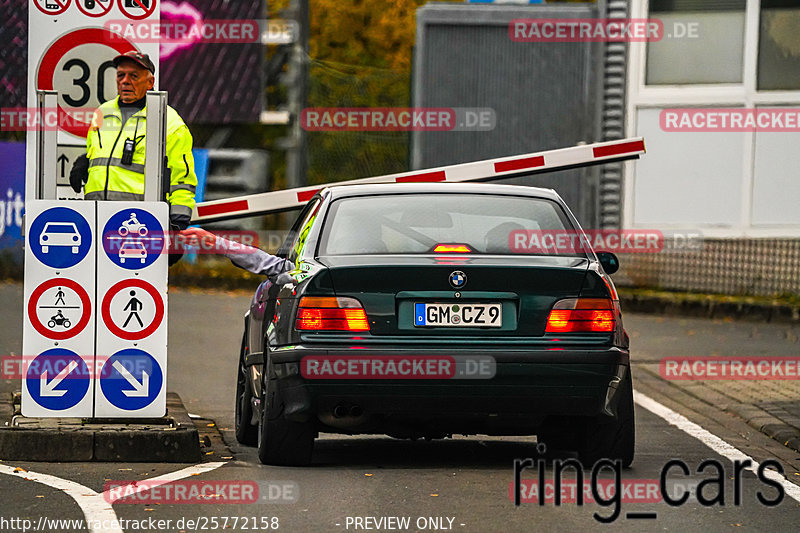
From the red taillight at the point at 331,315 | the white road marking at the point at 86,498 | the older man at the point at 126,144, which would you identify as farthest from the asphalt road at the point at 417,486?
the older man at the point at 126,144

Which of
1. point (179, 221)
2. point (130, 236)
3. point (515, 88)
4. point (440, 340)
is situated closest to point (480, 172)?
point (179, 221)

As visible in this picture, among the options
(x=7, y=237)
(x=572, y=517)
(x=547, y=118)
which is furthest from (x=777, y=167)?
(x=572, y=517)

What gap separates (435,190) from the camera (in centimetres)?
884

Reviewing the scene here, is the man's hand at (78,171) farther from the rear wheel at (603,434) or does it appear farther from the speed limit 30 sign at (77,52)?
the rear wheel at (603,434)

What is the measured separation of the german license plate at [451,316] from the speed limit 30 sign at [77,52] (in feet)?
8.01

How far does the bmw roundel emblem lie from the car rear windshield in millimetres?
297

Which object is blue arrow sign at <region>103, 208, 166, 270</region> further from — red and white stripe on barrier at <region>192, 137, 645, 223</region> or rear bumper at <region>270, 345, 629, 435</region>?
red and white stripe on barrier at <region>192, 137, 645, 223</region>

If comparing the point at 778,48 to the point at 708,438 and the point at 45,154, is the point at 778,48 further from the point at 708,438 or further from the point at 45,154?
the point at 45,154

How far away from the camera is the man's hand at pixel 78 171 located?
9555mm

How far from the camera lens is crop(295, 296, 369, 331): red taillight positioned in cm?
802

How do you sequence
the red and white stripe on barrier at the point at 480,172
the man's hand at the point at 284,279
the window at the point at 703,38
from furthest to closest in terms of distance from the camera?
the window at the point at 703,38
the red and white stripe on barrier at the point at 480,172
the man's hand at the point at 284,279

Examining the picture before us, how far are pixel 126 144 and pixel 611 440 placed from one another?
3045 millimetres

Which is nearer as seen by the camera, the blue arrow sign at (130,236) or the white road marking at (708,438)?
the white road marking at (708,438)

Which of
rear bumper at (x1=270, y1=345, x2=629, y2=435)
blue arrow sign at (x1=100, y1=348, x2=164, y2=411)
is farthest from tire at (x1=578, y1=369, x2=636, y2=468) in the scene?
blue arrow sign at (x1=100, y1=348, x2=164, y2=411)
